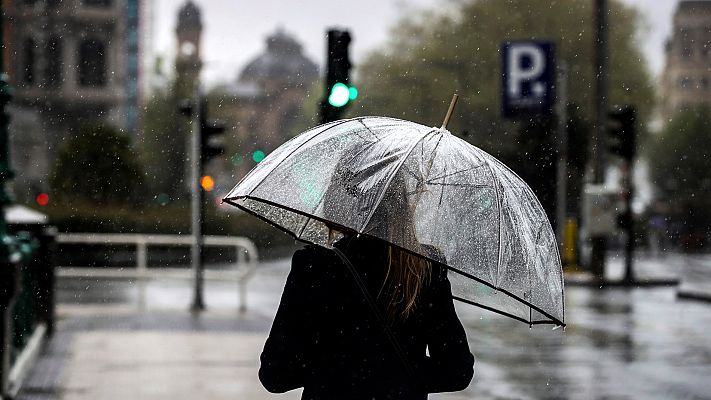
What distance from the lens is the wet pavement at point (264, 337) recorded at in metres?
10.1

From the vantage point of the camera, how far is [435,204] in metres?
3.83

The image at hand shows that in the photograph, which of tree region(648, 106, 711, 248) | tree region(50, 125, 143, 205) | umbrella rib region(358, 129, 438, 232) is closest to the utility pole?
tree region(50, 125, 143, 205)

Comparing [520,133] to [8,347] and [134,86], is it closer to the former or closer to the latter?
[8,347]

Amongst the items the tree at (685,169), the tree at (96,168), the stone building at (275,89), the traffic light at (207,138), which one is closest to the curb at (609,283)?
the traffic light at (207,138)

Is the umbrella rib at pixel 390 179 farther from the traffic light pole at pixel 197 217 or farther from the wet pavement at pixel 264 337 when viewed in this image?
the traffic light pole at pixel 197 217

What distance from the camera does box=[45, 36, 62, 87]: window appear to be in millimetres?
61250

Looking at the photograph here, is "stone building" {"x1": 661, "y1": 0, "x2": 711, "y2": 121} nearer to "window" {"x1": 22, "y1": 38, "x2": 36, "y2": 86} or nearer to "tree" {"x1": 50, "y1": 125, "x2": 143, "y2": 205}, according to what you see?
"window" {"x1": 22, "y1": 38, "x2": 36, "y2": 86}

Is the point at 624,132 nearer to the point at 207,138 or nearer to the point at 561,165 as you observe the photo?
the point at 561,165

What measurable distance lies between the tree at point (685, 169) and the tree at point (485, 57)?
8955mm

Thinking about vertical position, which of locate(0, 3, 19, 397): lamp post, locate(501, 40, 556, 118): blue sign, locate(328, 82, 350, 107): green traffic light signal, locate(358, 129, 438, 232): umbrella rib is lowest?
locate(0, 3, 19, 397): lamp post

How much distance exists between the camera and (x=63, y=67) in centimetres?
6150

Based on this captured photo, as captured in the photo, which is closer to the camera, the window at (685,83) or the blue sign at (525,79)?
the blue sign at (525,79)

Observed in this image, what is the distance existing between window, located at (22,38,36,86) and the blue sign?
3686 centimetres

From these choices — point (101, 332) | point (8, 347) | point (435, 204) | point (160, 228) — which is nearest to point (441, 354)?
point (435, 204)
